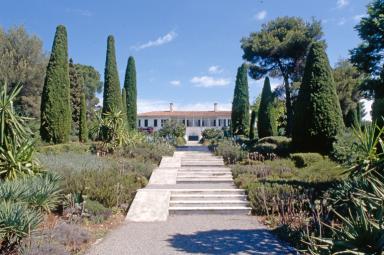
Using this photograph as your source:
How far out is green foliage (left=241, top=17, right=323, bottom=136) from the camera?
105 ft

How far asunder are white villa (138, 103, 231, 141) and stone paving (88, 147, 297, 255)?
50338mm

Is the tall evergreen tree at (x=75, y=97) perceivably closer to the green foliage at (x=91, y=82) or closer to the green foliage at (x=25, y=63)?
the green foliage at (x=25, y=63)

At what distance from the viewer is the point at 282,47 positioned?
3194 centimetres

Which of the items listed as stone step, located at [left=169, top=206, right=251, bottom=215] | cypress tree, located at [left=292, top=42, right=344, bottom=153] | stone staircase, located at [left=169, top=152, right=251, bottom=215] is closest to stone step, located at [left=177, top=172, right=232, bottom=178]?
stone staircase, located at [left=169, top=152, right=251, bottom=215]

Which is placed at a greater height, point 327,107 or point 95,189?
point 327,107

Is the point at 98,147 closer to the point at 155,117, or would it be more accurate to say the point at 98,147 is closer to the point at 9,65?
the point at 9,65

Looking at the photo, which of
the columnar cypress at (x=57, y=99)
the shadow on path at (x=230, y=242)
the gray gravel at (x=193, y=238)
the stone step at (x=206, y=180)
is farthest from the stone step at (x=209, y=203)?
the columnar cypress at (x=57, y=99)

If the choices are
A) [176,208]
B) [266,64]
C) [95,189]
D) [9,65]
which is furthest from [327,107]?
[9,65]

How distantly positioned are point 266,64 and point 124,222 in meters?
29.1

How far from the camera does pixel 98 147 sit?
18.3 metres

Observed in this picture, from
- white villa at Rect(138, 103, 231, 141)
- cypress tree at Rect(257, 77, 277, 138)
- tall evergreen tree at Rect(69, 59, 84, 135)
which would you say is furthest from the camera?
white villa at Rect(138, 103, 231, 141)

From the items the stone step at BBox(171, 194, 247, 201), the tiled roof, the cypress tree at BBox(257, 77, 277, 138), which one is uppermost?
the tiled roof

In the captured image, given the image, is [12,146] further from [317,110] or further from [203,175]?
[317,110]

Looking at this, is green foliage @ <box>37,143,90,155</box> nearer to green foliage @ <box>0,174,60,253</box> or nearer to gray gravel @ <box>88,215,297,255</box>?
green foliage @ <box>0,174,60,253</box>
